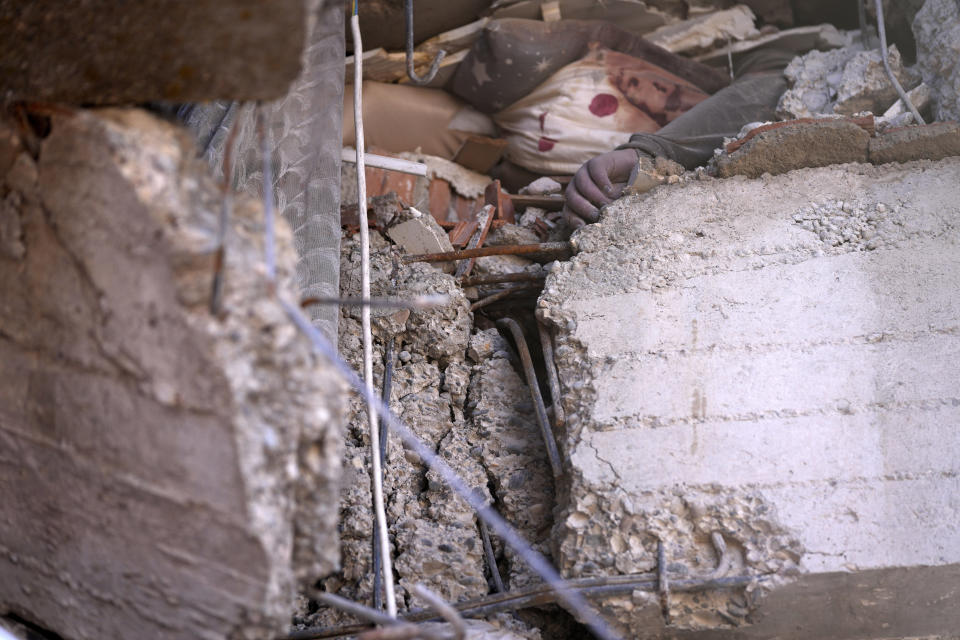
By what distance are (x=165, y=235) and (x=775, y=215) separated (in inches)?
80.8

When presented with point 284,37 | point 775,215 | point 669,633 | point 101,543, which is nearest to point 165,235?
point 284,37

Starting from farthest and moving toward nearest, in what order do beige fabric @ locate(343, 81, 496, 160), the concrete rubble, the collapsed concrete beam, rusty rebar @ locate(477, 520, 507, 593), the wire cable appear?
beige fabric @ locate(343, 81, 496, 160)
the concrete rubble
rusty rebar @ locate(477, 520, 507, 593)
the wire cable
the collapsed concrete beam

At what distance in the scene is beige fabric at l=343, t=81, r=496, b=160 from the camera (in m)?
4.00

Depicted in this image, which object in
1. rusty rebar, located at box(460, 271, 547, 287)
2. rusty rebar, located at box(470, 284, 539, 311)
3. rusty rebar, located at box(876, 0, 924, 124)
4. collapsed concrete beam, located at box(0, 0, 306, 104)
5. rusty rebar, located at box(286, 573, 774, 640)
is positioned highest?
collapsed concrete beam, located at box(0, 0, 306, 104)

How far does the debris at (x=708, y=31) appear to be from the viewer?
4219mm

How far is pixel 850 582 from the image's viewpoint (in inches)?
86.3

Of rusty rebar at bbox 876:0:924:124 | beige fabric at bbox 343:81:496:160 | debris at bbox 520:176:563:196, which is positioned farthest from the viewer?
beige fabric at bbox 343:81:496:160

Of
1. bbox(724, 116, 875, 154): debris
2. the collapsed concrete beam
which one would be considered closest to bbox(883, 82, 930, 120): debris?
bbox(724, 116, 875, 154): debris

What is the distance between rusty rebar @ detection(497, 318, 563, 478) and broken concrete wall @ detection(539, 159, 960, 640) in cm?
12

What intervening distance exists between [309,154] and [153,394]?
1.57m

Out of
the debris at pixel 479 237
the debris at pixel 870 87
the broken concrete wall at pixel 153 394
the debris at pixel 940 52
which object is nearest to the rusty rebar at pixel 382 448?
the debris at pixel 479 237

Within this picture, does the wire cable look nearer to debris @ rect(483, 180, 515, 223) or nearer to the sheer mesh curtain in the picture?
the sheer mesh curtain

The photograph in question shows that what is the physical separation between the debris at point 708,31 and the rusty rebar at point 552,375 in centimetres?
202

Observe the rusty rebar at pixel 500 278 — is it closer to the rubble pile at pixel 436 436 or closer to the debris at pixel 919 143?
the rubble pile at pixel 436 436
